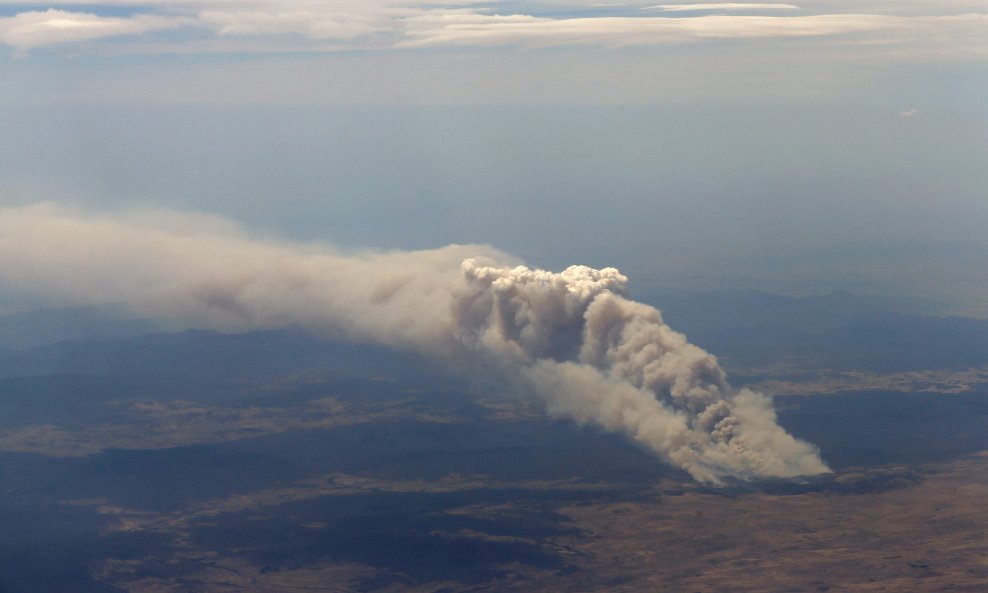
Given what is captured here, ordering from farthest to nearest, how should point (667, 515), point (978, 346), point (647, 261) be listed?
point (647, 261) < point (978, 346) < point (667, 515)

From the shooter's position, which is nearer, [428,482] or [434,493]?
[434,493]

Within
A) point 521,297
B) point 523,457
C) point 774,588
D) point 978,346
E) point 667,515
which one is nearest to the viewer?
point 774,588

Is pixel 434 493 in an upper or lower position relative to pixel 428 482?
upper

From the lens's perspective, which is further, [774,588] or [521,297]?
[521,297]

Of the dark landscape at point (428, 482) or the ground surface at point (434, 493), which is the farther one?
the dark landscape at point (428, 482)

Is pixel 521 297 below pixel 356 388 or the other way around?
the other way around

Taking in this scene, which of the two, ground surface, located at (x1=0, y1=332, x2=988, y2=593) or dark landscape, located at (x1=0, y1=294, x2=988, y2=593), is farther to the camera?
dark landscape, located at (x1=0, y1=294, x2=988, y2=593)

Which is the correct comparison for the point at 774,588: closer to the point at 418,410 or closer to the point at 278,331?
the point at 418,410

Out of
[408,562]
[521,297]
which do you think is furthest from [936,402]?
[408,562]
